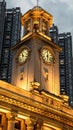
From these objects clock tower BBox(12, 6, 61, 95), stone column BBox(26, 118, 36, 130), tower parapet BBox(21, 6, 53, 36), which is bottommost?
stone column BBox(26, 118, 36, 130)

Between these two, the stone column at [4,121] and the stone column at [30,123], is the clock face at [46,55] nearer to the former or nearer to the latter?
the stone column at [30,123]

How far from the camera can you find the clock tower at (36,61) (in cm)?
4206

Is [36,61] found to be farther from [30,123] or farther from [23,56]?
[30,123]

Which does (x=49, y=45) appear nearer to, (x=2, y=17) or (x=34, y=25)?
(x=34, y=25)

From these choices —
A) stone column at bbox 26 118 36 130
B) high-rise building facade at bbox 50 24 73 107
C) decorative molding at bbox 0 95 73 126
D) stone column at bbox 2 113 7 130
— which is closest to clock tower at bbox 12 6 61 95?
decorative molding at bbox 0 95 73 126

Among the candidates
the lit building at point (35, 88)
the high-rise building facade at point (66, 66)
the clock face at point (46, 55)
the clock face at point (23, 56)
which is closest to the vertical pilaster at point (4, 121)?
the lit building at point (35, 88)

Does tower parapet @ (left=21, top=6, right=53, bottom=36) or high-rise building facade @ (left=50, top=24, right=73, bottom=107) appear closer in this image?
tower parapet @ (left=21, top=6, right=53, bottom=36)

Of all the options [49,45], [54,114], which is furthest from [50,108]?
[49,45]

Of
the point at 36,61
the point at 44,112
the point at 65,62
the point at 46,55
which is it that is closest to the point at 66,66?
the point at 65,62

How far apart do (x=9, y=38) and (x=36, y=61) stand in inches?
2077

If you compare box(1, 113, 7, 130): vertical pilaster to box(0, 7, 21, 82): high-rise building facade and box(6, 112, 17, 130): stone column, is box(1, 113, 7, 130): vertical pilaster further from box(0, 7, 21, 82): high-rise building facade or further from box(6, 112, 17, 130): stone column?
box(0, 7, 21, 82): high-rise building facade

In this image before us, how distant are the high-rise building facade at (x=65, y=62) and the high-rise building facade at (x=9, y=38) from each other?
12.0 m

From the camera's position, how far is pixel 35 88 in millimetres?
38344

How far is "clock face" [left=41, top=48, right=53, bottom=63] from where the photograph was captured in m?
44.2
